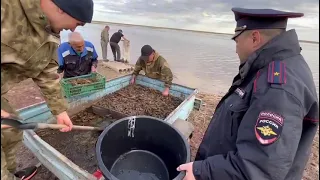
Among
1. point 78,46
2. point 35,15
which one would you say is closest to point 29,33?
point 35,15

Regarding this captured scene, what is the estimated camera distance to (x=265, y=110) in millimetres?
1069

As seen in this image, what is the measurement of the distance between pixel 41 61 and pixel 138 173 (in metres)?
1.29

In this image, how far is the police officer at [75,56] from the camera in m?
3.84

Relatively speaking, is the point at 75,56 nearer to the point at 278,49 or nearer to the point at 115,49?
the point at 278,49

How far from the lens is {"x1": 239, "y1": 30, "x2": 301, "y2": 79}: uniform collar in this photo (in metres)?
1.17

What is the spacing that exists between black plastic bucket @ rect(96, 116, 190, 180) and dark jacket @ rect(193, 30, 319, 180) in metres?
0.53

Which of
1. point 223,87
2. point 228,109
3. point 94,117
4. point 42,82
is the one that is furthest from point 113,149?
point 223,87

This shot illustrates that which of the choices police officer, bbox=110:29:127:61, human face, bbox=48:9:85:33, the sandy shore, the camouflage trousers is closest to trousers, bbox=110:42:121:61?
police officer, bbox=110:29:127:61

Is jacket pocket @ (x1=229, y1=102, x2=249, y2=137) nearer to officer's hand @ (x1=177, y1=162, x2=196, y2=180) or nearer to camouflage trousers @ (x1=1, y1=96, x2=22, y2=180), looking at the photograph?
officer's hand @ (x1=177, y1=162, x2=196, y2=180)

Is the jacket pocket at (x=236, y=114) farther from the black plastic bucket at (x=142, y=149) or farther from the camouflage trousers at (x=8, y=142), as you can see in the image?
the camouflage trousers at (x=8, y=142)

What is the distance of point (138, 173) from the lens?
2.07 meters

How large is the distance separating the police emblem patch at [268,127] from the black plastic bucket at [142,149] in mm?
719

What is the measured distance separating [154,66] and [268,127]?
143 inches

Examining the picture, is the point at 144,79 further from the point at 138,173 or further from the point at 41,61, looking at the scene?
the point at 41,61
